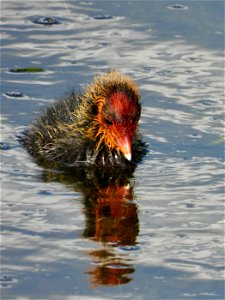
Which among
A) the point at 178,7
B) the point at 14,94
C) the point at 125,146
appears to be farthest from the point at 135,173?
the point at 178,7

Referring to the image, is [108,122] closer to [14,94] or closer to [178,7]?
[14,94]

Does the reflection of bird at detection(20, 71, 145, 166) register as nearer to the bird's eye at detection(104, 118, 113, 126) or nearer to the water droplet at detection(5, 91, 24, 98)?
the bird's eye at detection(104, 118, 113, 126)

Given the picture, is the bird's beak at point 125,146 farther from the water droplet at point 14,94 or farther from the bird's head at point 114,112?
the water droplet at point 14,94

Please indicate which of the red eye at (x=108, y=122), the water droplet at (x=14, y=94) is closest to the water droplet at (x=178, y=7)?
the water droplet at (x=14, y=94)

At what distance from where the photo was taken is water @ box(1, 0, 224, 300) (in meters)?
7.95

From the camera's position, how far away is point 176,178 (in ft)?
32.6

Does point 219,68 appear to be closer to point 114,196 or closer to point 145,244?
point 114,196

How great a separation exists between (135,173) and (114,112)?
54 cm

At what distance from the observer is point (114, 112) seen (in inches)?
399

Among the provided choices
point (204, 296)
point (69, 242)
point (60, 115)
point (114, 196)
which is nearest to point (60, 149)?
point (60, 115)

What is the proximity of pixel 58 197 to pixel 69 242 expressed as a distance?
1037mm

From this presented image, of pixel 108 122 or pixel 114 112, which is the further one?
pixel 108 122

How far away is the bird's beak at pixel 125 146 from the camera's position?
10047 millimetres

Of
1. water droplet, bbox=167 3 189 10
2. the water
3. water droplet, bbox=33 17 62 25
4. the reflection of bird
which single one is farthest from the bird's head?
water droplet, bbox=167 3 189 10
